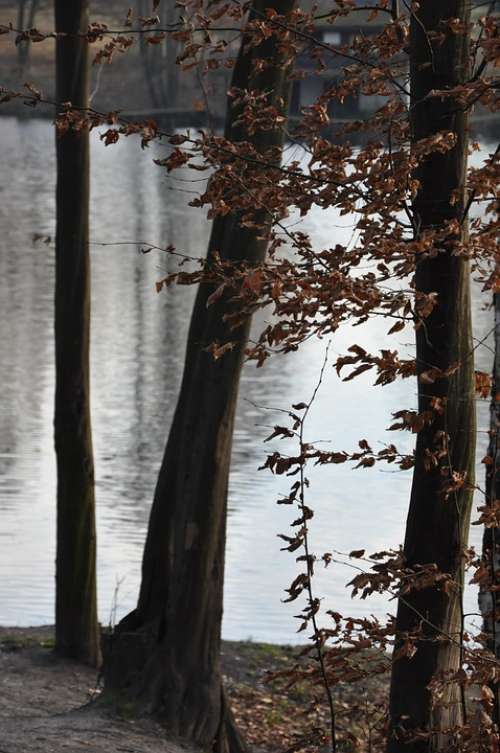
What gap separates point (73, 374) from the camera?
34.2ft

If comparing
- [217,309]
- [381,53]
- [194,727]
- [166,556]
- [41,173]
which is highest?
[41,173]

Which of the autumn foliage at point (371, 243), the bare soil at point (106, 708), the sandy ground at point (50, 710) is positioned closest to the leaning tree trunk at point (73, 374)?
the sandy ground at point (50, 710)

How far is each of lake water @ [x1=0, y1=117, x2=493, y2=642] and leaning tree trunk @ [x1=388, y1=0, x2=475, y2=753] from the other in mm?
1139

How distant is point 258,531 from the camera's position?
14.5 metres

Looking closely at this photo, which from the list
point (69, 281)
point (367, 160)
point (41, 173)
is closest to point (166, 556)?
point (69, 281)

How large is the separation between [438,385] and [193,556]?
302 centimetres

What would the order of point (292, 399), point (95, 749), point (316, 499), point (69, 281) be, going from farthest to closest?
1. point (292, 399)
2. point (316, 499)
3. point (69, 281)
4. point (95, 749)

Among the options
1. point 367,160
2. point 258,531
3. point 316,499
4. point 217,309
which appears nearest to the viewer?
point 367,160

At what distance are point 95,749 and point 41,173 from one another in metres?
41.7

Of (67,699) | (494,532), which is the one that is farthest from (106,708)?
(494,532)

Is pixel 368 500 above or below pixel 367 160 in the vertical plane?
below

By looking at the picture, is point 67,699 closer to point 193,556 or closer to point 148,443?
point 193,556

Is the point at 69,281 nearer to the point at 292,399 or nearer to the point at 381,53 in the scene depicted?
the point at 381,53

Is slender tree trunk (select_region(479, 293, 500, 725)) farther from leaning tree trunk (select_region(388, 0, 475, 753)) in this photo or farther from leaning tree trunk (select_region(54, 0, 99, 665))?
leaning tree trunk (select_region(54, 0, 99, 665))
